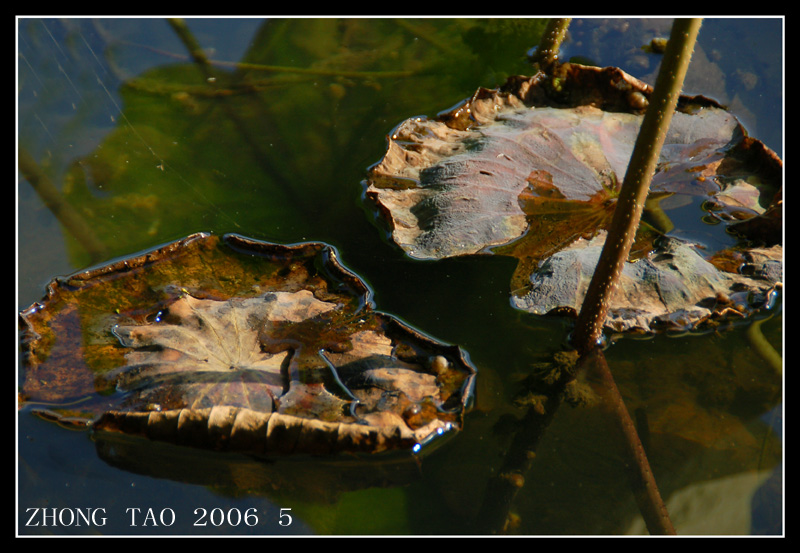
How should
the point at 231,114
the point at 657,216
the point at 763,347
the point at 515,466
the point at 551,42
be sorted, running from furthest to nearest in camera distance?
the point at 551,42
the point at 231,114
the point at 657,216
the point at 763,347
the point at 515,466

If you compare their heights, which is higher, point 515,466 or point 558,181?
point 558,181

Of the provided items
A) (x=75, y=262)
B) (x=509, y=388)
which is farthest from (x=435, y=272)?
(x=75, y=262)

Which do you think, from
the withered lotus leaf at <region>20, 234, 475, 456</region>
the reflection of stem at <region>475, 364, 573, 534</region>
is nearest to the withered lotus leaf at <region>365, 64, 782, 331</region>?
the reflection of stem at <region>475, 364, 573, 534</region>

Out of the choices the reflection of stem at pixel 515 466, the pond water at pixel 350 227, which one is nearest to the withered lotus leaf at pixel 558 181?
the pond water at pixel 350 227

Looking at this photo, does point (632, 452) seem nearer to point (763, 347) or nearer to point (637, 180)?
point (763, 347)

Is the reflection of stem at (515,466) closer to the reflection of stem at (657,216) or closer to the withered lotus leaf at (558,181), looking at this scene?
the withered lotus leaf at (558,181)

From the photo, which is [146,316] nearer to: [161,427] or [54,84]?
[161,427]

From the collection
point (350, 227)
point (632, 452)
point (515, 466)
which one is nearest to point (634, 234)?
point (632, 452)
